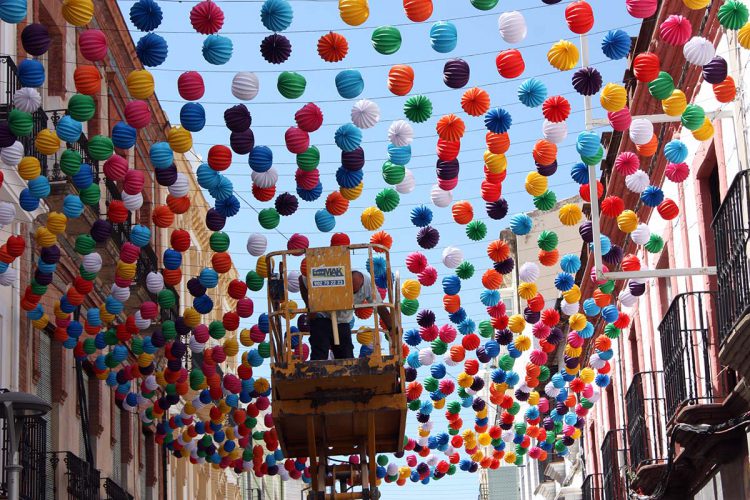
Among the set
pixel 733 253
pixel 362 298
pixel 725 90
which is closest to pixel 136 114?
pixel 362 298

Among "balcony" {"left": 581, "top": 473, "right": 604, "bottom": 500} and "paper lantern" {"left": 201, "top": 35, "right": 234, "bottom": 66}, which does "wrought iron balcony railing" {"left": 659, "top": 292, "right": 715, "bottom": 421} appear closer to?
"paper lantern" {"left": 201, "top": 35, "right": 234, "bottom": 66}

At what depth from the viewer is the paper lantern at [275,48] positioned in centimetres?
1543

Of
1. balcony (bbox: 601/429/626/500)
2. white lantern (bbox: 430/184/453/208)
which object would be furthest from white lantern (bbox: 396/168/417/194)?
balcony (bbox: 601/429/626/500)

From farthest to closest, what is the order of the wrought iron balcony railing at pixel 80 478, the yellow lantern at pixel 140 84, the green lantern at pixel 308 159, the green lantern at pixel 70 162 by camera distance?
1. the wrought iron balcony railing at pixel 80 478
2. the green lantern at pixel 308 159
3. the green lantern at pixel 70 162
4. the yellow lantern at pixel 140 84

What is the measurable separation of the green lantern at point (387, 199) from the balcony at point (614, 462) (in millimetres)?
8905

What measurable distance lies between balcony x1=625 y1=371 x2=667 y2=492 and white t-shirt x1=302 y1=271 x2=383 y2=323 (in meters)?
5.21

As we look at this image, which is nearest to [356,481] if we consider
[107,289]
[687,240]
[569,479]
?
[687,240]

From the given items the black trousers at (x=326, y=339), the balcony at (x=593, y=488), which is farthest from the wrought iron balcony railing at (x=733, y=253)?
the balcony at (x=593, y=488)

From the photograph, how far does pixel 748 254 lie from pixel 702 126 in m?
2.16

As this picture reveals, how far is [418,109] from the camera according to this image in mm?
16359

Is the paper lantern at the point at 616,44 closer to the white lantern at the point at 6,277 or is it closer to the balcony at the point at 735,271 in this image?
the balcony at the point at 735,271

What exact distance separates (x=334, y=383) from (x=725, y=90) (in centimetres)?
478

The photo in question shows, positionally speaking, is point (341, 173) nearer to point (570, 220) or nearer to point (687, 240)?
point (570, 220)

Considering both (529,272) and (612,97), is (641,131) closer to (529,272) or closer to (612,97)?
(612,97)
